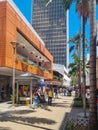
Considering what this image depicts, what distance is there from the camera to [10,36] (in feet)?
103

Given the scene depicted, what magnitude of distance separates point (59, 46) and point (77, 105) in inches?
4815

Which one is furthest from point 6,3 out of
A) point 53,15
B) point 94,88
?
point 53,15

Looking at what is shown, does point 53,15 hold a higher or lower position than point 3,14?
higher

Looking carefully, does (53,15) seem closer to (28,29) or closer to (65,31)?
(65,31)

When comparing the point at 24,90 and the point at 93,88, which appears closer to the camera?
the point at 93,88

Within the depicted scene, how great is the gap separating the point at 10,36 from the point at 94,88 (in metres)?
20.9

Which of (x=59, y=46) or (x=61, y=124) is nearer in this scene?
(x=61, y=124)

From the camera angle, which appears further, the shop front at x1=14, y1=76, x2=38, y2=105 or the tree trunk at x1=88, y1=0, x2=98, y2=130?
the shop front at x1=14, y1=76, x2=38, y2=105

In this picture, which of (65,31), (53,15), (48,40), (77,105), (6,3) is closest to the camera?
(77,105)

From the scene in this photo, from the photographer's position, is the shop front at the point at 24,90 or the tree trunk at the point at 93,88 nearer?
the tree trunk at the point at 93,88

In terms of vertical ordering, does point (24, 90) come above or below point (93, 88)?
below

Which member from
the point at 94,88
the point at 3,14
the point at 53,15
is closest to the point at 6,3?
the point at 3,14

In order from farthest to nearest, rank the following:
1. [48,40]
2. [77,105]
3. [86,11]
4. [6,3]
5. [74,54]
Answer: [48,40], [74,54], [6,3], [77,105], [86,11]

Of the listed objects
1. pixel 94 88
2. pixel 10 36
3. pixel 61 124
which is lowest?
pixel 61 124
